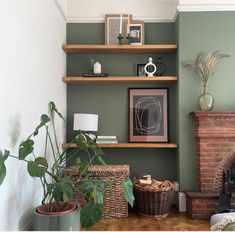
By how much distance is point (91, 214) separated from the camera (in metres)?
2.43

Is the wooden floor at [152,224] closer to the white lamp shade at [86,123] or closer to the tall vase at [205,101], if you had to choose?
the white lamp shade at [86,123]

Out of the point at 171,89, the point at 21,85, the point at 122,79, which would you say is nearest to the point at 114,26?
the point at 122,79

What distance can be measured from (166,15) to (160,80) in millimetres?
1012

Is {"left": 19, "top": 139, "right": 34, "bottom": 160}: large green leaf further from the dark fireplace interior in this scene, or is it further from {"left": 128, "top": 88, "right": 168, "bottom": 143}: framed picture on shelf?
the dark fireplace interior

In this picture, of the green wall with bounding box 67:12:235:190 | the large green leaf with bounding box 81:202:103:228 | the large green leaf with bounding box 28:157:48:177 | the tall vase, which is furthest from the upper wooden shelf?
the large green leaf with bounding box 81:202:103:228

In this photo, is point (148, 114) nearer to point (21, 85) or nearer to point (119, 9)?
point (119, 9)

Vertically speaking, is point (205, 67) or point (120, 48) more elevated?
point (120, 48)

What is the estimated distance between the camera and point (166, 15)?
4.14 meters

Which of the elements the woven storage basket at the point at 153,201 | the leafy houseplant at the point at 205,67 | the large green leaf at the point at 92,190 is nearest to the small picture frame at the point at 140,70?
the leafy houseplant at the point at 205,67

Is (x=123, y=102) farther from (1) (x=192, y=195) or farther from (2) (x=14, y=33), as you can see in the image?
(2) (x=14, y=33)

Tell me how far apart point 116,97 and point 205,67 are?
1.29m

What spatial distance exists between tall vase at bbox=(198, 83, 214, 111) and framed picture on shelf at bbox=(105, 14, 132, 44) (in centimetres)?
Result: 141

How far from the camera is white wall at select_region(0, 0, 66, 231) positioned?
6.95ft

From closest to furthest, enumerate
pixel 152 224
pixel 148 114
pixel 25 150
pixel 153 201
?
pixel 25 150 → pixel 152 224 → pixel 153 201 → pixel 148 114
